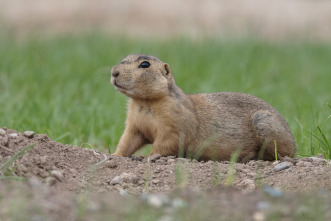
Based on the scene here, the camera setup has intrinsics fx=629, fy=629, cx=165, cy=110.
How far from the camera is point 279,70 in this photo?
10727 millimetres

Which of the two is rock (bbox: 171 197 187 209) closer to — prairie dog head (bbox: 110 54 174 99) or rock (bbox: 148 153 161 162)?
rock (bbox: 148 153 161 162)

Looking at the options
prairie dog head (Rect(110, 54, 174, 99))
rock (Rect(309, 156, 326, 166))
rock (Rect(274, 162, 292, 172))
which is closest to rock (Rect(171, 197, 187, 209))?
rock (Rect(274, 162, 292, 172))

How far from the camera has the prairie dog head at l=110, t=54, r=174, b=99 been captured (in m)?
5.54

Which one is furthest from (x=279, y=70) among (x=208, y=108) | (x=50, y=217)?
(x=50, y=217)

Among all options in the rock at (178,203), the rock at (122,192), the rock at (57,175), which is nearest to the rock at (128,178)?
the rock at (122,192)

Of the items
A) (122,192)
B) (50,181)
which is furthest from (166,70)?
(50,181)

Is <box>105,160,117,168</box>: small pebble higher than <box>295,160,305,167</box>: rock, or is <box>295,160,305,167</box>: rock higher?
<box>105,160,117,168</box>: small pebble

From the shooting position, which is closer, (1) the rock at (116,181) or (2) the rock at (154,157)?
(1) the rock at (116,181)

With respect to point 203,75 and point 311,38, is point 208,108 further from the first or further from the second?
point 311,38

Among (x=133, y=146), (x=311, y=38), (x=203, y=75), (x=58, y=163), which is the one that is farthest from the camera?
(x=311, y=38)

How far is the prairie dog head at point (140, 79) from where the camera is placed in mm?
5539

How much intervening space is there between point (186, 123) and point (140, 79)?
1.88 feet

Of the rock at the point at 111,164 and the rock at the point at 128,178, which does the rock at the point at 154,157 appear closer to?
the rock at the point at 111,164

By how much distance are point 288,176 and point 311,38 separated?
1047 cm
